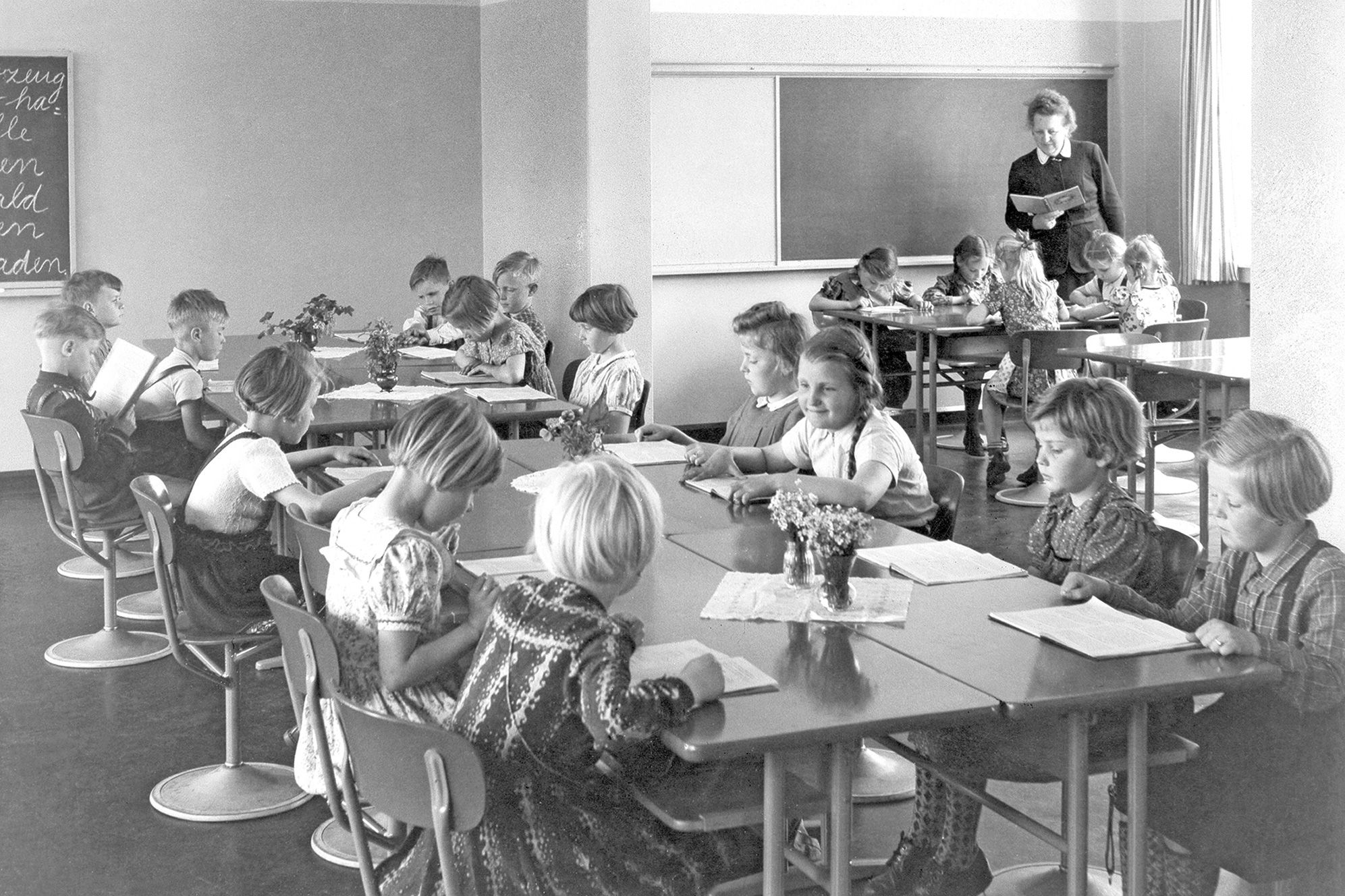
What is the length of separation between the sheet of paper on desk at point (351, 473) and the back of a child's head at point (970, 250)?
537 centimetres

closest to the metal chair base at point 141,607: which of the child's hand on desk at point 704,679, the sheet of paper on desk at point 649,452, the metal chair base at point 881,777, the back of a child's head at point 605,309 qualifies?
the back of a child's head at point 605,309

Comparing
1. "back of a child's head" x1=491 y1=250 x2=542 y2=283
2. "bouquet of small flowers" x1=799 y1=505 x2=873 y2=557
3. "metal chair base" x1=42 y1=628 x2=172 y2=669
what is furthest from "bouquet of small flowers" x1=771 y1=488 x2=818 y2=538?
"back of a child's head" x1=491 y1=250 x2=542 y2=283

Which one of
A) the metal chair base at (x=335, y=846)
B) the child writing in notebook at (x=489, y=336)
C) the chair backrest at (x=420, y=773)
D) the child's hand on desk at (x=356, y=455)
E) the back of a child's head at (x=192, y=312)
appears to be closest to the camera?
the chair backrest at (x=420, y=773)

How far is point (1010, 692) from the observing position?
225 centimetres

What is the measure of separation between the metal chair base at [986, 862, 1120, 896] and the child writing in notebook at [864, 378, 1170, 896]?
0.20 m

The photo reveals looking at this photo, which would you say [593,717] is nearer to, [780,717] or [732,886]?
[780,717]

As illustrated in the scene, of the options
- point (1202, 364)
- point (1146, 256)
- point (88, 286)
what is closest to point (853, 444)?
point (1202, 364)

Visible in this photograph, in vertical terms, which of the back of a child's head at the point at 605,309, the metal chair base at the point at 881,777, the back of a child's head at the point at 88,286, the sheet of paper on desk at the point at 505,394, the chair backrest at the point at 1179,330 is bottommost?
the metal chair base at the point at 881,777

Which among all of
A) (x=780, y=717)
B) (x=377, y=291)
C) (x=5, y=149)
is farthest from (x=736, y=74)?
(x=780, y=717)

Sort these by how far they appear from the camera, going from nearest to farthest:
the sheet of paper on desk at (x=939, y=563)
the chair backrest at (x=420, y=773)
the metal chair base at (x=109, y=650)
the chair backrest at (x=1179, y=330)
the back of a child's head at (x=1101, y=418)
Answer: the chair backrest at (x=420, y=773) < the sheet of paper on desk at (x=939, y=563) < the back of a child's head at (x=1101, y=418) < the metal chair base at (x=109, y=650) < the chair backrest at (x=1179, y=330)

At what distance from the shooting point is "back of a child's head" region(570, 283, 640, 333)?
537 cm

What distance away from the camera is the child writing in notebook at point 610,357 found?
17.6ft

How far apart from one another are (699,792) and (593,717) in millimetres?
314

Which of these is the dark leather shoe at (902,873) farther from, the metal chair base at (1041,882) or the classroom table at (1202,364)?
the classroom table at (1202,364)
